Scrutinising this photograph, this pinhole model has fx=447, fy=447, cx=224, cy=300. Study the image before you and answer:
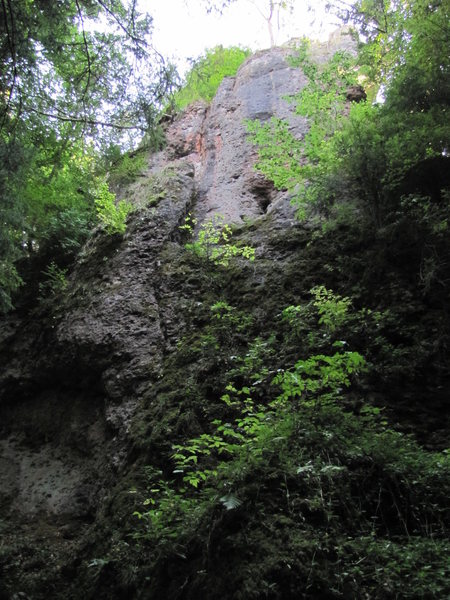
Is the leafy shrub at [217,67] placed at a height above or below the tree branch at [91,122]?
above

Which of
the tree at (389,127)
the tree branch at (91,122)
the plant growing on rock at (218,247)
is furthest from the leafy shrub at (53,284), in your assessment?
the tree at (389,127)

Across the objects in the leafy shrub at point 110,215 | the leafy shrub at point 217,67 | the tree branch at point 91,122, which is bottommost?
the leafy shrub at point 110,215

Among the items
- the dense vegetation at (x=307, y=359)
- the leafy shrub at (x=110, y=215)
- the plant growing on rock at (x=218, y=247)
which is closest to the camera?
the dense vegetation at (x=307, y=359)

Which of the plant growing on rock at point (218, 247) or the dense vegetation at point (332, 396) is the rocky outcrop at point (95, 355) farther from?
the dense vegetation at point (332, 396)

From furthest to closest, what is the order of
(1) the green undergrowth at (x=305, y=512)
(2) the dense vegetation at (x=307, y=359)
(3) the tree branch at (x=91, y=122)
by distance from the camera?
(3) the tree branch at (x=91, y=122), (2) the dense vegetation at (x=307, y=359), (1) the green undergrowth at (x=305, y=512)

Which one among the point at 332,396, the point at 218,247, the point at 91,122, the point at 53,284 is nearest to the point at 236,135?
the point at 218,247

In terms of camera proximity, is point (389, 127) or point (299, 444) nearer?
point (299, 444)

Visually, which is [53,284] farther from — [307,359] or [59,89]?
[307,359]

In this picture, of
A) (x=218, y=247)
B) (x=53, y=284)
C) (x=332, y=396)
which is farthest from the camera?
(x=53, y=284)

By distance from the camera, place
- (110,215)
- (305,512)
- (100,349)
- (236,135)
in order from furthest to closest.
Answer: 1. (236,135)
2. (110,215)
3. (100,349)
4. (305,512)

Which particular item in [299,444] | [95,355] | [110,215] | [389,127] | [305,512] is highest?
[110,215]

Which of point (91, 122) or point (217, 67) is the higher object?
point (217, 67)

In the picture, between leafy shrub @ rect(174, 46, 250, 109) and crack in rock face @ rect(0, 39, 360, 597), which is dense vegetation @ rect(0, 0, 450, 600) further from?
leafy shrub @ rect(174, 46, 250, 109)

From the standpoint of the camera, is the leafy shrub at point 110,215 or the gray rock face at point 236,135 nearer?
the leafy shrub at point 110,215
